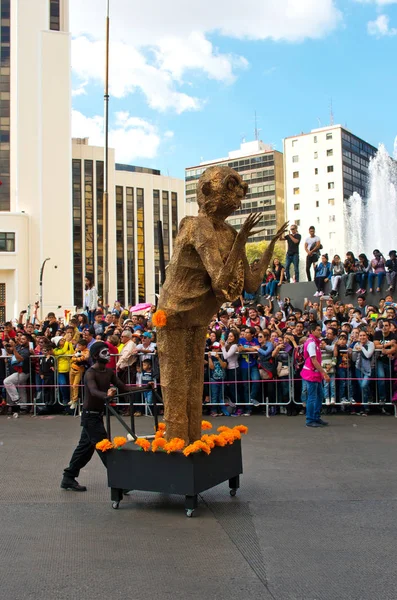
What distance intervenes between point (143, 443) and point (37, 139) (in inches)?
2363

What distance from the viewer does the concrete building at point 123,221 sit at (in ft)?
257

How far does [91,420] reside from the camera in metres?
6.96

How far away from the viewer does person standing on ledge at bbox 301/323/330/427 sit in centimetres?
1089

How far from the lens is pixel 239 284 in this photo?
585 centimetres

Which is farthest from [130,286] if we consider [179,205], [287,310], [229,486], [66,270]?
[229,486]

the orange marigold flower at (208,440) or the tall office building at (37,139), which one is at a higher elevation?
the tall office building at (37,139)

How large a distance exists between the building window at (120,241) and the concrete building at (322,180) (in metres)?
23.8

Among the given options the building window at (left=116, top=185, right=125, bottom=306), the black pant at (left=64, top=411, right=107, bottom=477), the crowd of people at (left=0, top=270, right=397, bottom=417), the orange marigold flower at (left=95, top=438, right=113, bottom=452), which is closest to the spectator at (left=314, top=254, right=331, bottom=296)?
the crowd of people at (left=0, top=270, right=397, bottom=417)

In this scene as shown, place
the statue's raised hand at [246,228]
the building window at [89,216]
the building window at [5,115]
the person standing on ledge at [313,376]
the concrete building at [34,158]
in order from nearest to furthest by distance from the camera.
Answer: the statue's raised hand at [246,228]
the person standing on ledge at [313,376]
the concrete building at [34,158]
the building window at [5,115]
the building window at [89,216]

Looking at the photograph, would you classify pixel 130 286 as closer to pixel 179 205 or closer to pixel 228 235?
pixel 179 205

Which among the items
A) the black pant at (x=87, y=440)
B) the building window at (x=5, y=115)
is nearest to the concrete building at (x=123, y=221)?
the building window at (x=5, y=115)

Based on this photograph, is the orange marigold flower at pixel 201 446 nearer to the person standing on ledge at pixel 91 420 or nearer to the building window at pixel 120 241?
the person standing on ledge at pixel 91 420

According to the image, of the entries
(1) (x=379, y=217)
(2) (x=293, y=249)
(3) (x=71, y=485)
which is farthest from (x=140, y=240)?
(3) (x=71, y=485)

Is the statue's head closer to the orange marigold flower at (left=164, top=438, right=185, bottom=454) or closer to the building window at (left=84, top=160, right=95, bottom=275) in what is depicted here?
the orange marigold flower at (left=164, top=438, right=185, bottom=454)
